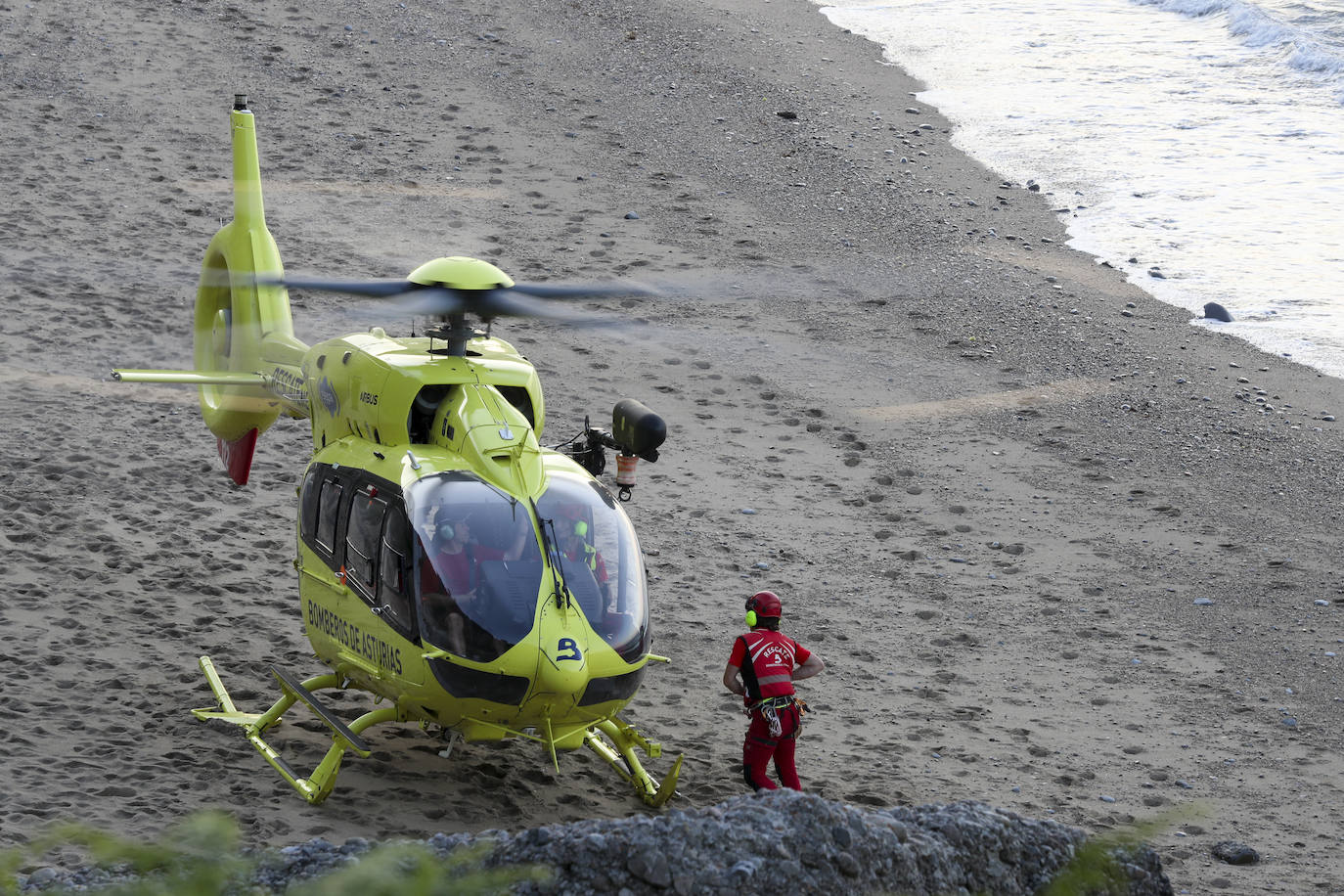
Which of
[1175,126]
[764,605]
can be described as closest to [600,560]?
[764,605]

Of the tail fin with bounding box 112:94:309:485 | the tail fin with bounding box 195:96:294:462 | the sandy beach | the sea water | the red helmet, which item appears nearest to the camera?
the red helmet

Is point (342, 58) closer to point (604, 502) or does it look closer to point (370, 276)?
point (370, 276)

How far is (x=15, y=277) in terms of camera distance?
15.0 m

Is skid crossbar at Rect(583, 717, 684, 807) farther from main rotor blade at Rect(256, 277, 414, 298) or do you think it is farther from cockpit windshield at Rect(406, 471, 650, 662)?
main rotor blade at Rect(256, 277, 414, 298)

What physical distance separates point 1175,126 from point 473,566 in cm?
2104

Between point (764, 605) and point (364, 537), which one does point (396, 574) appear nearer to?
point (364, 537)

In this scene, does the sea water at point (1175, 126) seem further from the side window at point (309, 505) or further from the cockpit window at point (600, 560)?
the side window at point (309, 505)

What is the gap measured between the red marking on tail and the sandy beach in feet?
2.18

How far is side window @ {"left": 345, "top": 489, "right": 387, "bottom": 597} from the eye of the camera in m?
7.73

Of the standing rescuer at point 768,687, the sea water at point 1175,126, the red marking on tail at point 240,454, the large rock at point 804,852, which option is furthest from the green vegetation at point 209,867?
the sea water at point 1175,126

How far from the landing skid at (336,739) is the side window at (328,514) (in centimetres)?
81

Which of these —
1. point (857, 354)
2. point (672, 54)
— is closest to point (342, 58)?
point (672, 54)

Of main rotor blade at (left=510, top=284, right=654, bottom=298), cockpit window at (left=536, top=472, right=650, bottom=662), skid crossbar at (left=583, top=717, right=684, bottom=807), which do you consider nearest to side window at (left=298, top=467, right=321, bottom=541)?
cockpit window at (left=536, top=472, right=650, bottom=662)

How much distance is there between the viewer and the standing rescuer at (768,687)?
27.0 ft
